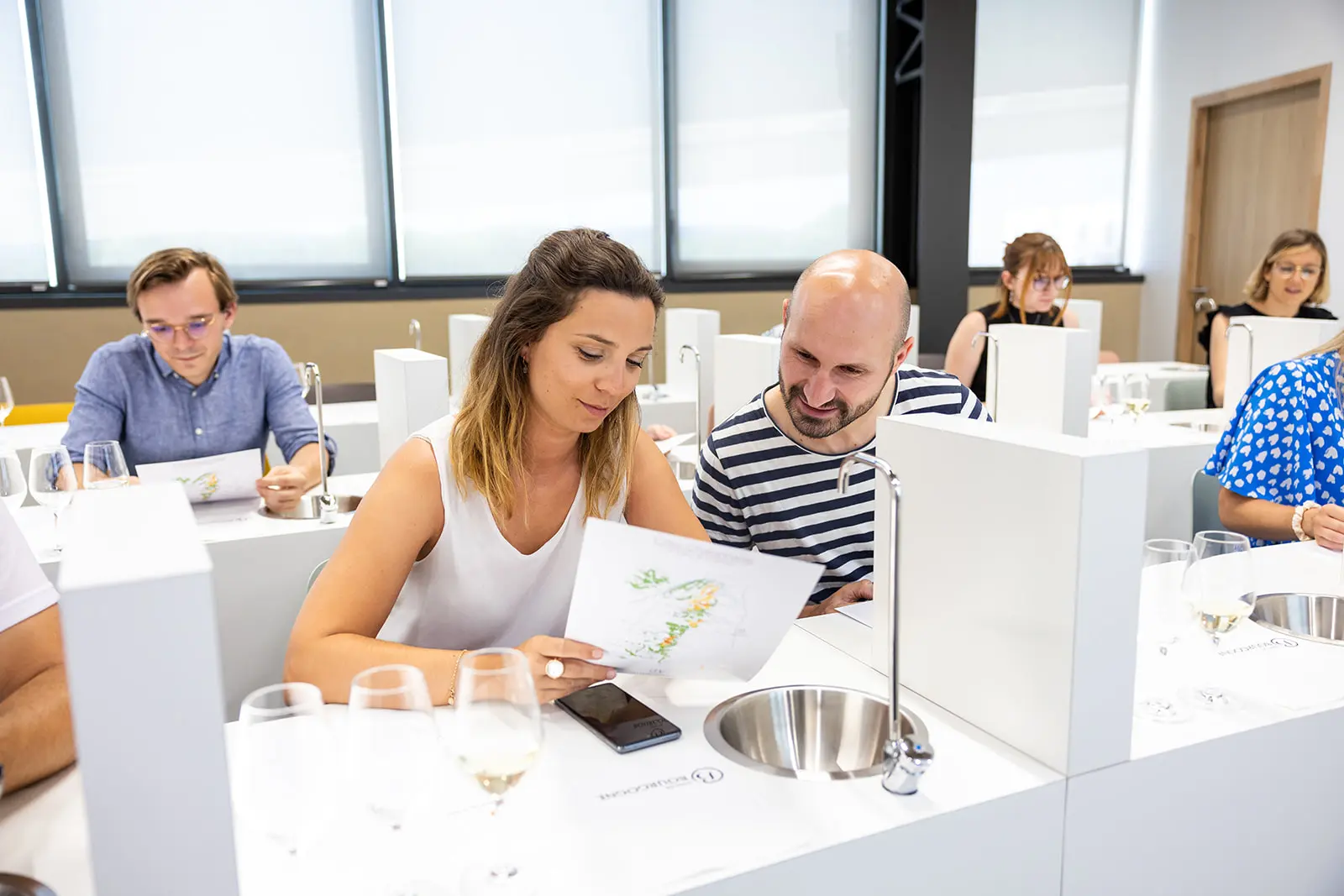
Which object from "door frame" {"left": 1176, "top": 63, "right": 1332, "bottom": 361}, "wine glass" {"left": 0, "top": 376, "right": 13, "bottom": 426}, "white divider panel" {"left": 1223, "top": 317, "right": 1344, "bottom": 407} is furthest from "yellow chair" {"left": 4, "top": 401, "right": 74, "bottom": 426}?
"door frame" {"left": 1176, "top": 63, "right": 1332, "bottom": 361}

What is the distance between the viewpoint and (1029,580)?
114cm

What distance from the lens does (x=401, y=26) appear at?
19.1 feet

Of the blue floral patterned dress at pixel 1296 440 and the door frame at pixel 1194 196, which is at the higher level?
the door frame at pixel 1194 196

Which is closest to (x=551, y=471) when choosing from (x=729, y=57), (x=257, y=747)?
(x=257, y=747)

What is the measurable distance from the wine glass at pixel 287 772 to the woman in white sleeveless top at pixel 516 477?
0.52m

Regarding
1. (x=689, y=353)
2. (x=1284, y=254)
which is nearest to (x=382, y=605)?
(x=689, y=353)

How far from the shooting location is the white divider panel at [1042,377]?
115 inches

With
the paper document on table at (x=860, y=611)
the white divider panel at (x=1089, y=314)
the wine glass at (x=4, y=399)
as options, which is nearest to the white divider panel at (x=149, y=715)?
the paper document on table at (x=860, y=611)

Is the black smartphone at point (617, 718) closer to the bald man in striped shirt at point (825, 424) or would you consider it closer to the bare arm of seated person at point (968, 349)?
the bald man in striped shirt at point (825, 424)

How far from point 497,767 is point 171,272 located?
2.24 meters

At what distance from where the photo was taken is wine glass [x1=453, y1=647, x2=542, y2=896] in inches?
36.1

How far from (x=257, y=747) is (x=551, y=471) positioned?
827 millimetres

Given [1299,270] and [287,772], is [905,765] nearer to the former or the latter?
[287,772]

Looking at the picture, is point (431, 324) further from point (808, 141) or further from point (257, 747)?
point (257, 747)
